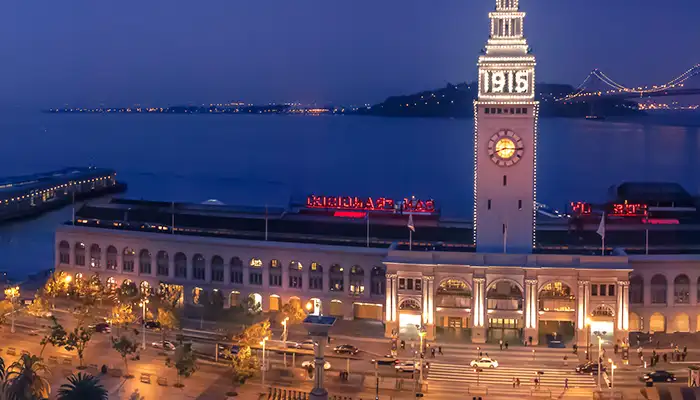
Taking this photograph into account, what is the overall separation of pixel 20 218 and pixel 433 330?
78.7 m

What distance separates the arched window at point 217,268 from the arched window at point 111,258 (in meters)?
7.20

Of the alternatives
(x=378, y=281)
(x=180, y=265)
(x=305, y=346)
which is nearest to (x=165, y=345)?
(x=305, y=346)

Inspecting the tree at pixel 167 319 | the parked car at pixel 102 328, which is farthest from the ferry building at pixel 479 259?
the tree at pixel 167 319

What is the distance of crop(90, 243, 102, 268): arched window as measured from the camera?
5728 cm

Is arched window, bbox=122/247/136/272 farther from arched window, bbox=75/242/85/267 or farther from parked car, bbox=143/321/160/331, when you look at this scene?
parked car, bbox=143/321/160/331

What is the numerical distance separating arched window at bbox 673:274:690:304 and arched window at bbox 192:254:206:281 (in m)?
26.9

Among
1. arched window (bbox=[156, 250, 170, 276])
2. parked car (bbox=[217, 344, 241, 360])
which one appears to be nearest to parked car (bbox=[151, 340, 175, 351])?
parked car (bbox=[217, 344, 241, 360])

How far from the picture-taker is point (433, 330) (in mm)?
46031

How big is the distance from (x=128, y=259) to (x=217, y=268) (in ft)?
21.4

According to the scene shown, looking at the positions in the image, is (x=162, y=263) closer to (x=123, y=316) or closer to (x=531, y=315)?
(x=123, y=316)

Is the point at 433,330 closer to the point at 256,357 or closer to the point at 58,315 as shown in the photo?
the point at 256,357

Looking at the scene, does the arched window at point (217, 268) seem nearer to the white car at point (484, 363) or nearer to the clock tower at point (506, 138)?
the clock tower at point (506, 138)

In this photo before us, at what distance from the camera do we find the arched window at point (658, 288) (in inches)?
1885

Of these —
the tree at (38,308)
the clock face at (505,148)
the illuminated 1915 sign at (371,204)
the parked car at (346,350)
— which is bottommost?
the parked car at (346,350)
